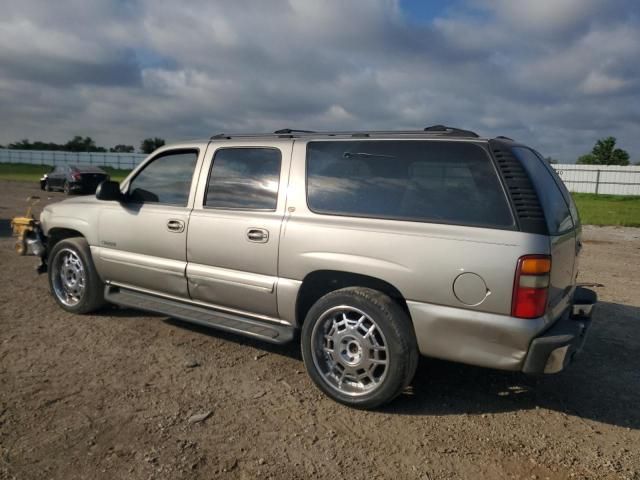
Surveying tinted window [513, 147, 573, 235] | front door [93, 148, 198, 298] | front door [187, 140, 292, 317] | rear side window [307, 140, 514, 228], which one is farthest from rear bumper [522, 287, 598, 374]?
front door [93, 148, 198, 298]

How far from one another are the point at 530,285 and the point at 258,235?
198 centimetres

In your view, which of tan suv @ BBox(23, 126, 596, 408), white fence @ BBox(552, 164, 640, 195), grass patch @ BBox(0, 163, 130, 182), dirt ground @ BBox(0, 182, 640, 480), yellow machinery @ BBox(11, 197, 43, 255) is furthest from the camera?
grass patch @ BBox(0, 163, 130, 182)

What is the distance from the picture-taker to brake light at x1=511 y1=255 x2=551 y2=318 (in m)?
3.02

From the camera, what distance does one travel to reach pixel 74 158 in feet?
218

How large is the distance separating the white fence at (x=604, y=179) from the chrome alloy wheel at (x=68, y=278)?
35.1m

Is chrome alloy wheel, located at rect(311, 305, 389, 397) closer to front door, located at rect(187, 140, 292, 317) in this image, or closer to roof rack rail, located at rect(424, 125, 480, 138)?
front door, located at rect(187, 140, 292, 317)

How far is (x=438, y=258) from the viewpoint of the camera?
322 cm

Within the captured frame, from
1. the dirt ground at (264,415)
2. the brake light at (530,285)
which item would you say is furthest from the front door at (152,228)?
the brake light at (530,285)

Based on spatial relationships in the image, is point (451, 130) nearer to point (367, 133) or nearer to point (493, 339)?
point (367, 133)

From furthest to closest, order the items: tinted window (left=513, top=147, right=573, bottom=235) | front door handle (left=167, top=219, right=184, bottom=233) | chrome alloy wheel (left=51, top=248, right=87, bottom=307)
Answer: chrome alloy wheel (left=51, top=248, right=87, bottom=307) → front door handle (left=167, top=219, right=184, bottom=233) → tinted window (left=513, top=147, right=573, bottom=235)

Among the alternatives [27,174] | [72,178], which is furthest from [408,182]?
[27,174]

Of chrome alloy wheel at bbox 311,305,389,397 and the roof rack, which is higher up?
the roof rack

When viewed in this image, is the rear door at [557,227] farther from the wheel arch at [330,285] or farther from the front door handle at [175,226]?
the front door handle at [175,226]

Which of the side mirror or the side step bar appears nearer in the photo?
the side step bar
